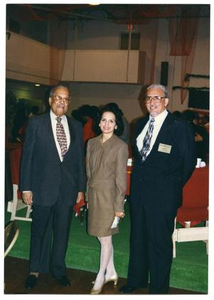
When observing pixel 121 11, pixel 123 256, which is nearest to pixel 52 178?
pixel 123 256

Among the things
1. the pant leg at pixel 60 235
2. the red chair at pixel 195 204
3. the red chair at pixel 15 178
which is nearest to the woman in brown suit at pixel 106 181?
the pant leg at pixel 60 235

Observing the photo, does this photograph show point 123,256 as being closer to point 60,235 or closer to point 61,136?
point 60,235

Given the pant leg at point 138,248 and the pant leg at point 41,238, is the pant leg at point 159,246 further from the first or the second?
the pant leg at point 41,238

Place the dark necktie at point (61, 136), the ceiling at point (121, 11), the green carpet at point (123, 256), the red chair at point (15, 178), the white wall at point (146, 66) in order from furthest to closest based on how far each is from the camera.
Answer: the white wall at point (146, 66)
the ceiling at point (121, 11)
the red chair at point (15, 178)
the green carpet at point (123, 256)
the dark necktie at point (61, 136)

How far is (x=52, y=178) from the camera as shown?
294 cm

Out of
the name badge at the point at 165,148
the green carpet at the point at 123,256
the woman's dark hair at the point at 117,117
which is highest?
the woman's dark hair at the point at 117,117

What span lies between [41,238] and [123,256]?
865 millimetres

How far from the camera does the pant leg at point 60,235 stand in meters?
3.05

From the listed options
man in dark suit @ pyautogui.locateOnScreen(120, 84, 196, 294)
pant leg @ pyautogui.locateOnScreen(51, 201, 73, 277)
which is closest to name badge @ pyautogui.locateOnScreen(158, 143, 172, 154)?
man in dark suit @ pyautogui.locateOnScreen(120, 84, 196, 294)

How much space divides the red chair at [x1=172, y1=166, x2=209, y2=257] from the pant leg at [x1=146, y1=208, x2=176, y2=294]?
0.72 m

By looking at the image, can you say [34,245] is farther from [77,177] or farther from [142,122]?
[142,122]

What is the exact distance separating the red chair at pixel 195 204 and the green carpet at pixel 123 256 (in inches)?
7.1

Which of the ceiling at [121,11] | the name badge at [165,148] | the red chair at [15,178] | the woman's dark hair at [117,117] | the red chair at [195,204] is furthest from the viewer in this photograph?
the ceiling at [121,11]

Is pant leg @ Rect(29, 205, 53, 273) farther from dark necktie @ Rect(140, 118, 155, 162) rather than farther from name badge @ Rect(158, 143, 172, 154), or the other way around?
name badge @ Rect(158, 143, 172, 154)
